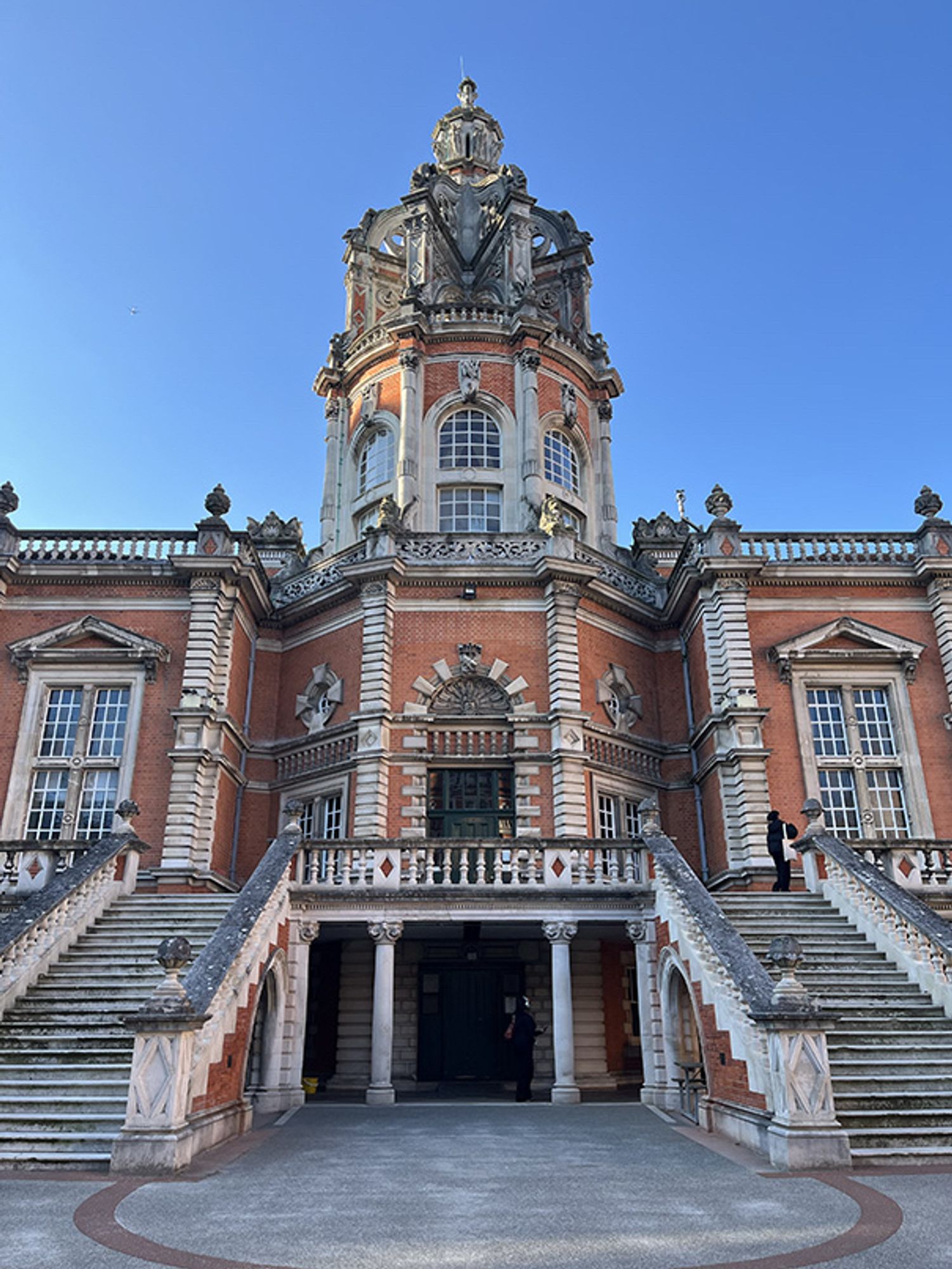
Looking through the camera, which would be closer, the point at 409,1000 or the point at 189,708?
the point at 409,1000

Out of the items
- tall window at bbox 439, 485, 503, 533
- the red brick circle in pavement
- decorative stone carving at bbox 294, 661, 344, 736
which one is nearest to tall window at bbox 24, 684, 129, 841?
decorative stone carving at bbox 294, 661, 344, 736

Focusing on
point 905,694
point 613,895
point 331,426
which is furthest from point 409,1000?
point 331,426

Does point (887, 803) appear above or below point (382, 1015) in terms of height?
above

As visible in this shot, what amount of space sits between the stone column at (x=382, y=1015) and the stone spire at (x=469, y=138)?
28.3 meters

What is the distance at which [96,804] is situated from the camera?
2112 centimetres

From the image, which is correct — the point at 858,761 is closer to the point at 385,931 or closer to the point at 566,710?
the point at 566,710

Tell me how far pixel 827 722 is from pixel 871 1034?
11181 mm

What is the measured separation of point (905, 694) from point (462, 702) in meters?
10.4

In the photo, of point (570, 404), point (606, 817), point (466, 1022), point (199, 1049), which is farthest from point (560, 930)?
point (570, 404)

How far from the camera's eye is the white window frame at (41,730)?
68.5 feet

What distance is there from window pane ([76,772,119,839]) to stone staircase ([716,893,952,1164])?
13282 mm

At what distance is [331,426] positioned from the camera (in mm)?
30109

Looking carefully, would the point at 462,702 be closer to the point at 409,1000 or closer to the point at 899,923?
the point at 409,1000

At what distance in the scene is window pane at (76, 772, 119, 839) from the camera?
68.7 feet
